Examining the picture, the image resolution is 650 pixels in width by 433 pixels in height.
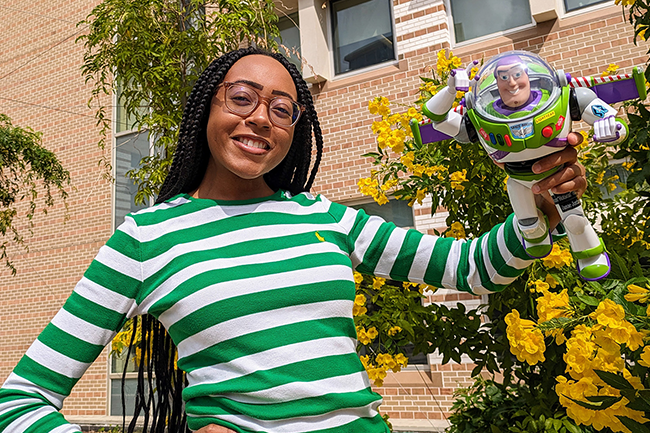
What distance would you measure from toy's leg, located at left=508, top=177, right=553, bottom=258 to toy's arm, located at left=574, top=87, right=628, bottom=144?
19 centimetres

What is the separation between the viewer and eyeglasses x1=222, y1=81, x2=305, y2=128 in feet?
4.39

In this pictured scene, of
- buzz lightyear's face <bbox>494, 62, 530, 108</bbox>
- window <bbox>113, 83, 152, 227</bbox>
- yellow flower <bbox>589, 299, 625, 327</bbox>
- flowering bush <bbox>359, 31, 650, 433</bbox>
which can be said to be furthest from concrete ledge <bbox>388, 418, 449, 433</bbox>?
window <bbox>113, 83, 152, 227</bbox>

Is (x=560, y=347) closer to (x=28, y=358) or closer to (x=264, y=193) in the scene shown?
(x=264, y=193)

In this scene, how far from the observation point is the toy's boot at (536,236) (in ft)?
3.72

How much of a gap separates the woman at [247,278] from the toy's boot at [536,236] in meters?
0.04

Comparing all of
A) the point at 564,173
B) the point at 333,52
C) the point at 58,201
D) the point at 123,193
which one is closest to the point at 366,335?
the point at 564,173

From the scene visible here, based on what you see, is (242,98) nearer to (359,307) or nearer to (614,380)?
(614,380)

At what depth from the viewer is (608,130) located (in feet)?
3.38

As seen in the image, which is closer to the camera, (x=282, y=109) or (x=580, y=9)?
(x=282, y=109)

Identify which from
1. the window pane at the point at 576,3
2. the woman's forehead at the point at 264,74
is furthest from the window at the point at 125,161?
the woman's forehead at the point at 264,74

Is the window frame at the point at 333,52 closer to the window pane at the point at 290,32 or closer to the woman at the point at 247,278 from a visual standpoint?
the window pane at the point at 290,32

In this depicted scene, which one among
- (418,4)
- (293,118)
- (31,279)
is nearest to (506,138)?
(293,118)

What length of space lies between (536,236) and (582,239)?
10 cm

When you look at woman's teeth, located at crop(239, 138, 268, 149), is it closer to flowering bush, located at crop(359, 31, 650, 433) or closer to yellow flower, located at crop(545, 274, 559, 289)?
flowering bush, located at crop(359, 31, 650, 433)
